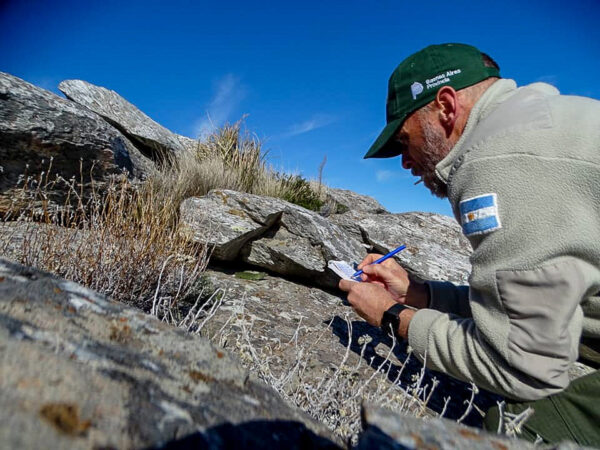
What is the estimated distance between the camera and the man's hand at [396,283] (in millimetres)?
2492

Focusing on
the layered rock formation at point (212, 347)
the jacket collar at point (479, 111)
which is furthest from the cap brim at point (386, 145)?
the layered rock formation at point (212, 347)

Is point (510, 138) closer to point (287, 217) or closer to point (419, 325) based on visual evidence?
point (419, 325)

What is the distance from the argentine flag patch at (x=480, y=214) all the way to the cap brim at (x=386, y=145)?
0.80m

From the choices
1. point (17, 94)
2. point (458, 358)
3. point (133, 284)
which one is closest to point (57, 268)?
point (133, 284)

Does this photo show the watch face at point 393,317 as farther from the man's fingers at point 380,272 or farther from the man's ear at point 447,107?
the man's ear at point 447,107

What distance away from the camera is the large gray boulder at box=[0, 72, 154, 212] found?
2984 mm

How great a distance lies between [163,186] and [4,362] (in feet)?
12.6

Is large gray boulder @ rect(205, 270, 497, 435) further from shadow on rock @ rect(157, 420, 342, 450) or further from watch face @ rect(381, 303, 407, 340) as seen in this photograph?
shadow on rock @ rect(157, 420, 342, 450)

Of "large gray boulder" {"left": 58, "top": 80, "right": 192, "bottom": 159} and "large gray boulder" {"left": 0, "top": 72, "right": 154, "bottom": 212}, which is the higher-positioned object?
"large gray boulder" {"left": 58, "top": 80, "right": 192, "bottom": 159}

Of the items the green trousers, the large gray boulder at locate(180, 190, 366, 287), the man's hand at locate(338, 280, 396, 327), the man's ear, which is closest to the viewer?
the green trousers

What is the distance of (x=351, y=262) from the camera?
3832 millimetres

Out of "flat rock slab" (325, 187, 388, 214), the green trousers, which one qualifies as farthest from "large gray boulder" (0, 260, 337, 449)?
"flat rock slab" (325, 187, 388, 214)

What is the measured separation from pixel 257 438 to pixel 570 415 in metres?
1.45

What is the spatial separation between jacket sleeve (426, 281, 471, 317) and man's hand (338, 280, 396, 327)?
0.47 metres
